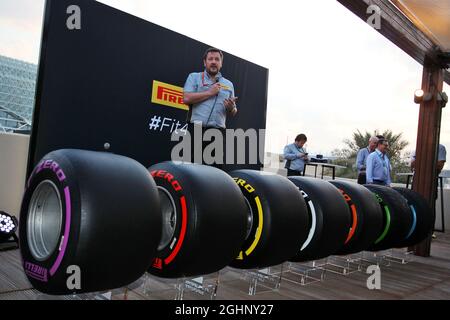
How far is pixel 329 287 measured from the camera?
266 cm

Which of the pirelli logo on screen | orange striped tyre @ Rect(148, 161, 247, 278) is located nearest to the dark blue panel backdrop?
the pirelli logo on screen

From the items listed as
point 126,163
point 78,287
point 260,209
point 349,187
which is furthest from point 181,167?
point 349,187

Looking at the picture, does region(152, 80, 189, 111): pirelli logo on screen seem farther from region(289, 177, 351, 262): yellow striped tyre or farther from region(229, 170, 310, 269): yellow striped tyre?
region(229, 170, 310, 269): yellow striped tyre

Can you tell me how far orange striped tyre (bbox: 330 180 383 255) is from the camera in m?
2.74

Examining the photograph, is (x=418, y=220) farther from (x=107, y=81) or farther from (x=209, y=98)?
(x=107, y=81)

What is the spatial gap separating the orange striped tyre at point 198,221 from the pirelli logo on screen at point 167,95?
2.62 m

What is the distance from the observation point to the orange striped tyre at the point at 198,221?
1678mm

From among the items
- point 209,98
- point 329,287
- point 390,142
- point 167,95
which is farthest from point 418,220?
point 390,142

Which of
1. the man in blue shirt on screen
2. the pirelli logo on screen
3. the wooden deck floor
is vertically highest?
the pirelli logo on screen

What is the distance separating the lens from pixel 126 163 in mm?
1543

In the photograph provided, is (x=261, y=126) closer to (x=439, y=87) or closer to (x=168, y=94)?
(x=168, y=94)

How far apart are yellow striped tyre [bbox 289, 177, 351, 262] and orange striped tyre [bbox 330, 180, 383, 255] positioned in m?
0.25

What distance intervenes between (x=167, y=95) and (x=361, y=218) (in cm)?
254
